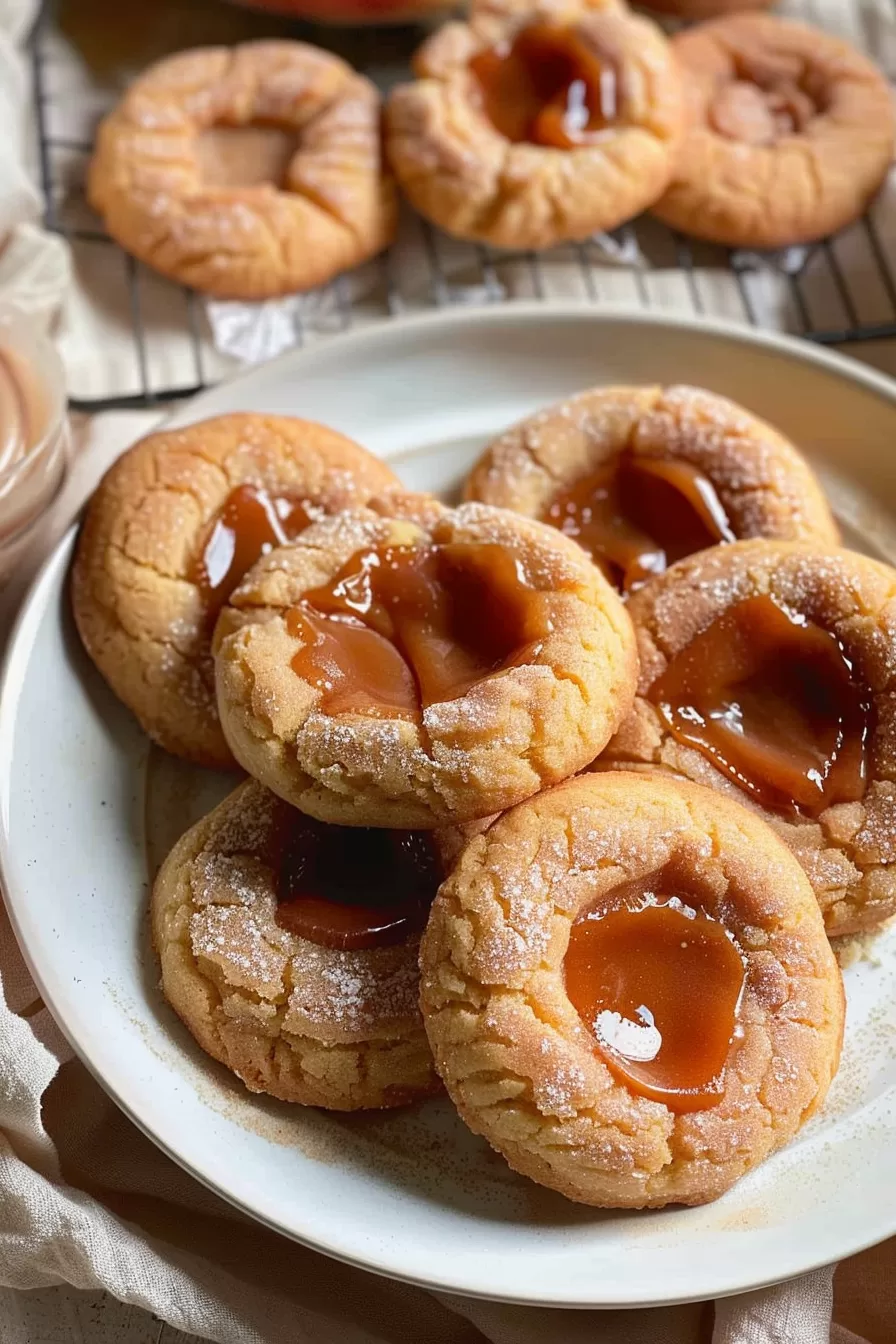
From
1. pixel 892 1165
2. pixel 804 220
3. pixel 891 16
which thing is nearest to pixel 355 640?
pixel 892 1165

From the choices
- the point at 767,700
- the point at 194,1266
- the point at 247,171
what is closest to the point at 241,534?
the point at 767,700

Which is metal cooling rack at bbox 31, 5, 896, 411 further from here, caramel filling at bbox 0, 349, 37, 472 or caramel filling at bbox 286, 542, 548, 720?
caramel filling at bbox 286, 542, 548, 720

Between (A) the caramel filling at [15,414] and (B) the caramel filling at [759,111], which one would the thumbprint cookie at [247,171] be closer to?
(A) the caramel filling at [15,414]

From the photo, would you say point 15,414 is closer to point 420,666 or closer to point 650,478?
point 420,666

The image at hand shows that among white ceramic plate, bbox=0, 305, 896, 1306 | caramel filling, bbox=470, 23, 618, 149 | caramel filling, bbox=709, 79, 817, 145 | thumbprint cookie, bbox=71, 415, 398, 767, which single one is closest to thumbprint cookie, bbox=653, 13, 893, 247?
caramel filling, bbox=709, 79, 817, 145

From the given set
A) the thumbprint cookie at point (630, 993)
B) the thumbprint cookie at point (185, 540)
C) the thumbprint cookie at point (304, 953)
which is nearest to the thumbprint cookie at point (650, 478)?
the thumbprint cookie at point (185, 540)

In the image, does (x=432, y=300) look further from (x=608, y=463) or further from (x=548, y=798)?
(x=548, y=798)
